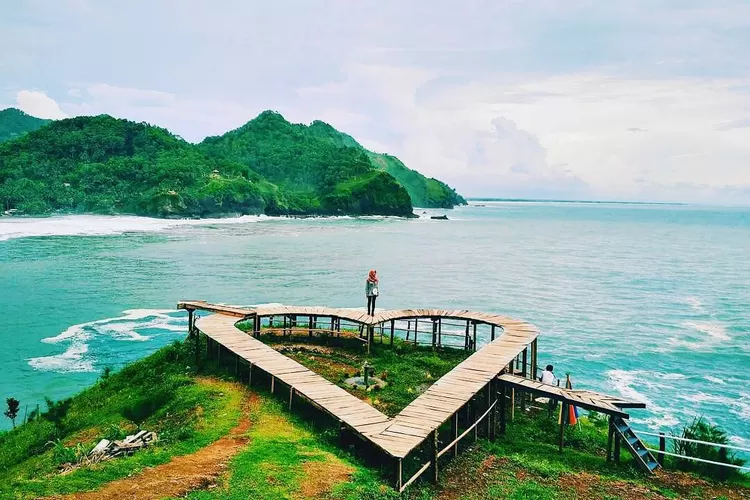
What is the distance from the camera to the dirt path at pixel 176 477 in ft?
35.2

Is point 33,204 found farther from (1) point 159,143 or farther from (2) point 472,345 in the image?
(2) point 472,345

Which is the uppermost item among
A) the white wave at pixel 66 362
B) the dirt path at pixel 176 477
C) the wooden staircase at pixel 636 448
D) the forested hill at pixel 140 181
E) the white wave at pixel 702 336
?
the forested hill at pixel 140 181

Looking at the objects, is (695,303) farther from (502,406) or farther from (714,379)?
(502,406)

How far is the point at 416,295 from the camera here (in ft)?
148

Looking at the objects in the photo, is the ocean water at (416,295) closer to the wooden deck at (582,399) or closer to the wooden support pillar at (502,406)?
the wooden deck at (582,399)

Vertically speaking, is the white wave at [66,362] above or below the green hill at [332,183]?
below

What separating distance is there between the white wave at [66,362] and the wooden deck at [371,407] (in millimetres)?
5553

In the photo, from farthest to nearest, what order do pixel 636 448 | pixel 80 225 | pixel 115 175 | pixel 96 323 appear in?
pixel 115 175, pixel 80 225, pixel 96 323, pixel 636 448

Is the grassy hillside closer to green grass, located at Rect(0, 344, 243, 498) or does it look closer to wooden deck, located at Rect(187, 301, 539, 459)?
green grass, located at Rect(0, 344, 243, 498)

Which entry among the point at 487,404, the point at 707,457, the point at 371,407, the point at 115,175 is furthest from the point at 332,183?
the point at 707,457

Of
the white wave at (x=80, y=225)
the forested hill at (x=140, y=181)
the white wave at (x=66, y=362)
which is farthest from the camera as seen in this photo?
the forested hill at (x=140, y=181)

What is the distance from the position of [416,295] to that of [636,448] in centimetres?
3079

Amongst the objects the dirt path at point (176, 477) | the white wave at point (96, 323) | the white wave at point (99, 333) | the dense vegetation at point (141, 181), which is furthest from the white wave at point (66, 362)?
the dense vegetation at point (141, 181)

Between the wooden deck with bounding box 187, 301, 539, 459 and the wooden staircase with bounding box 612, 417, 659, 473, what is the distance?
3.65 metres
